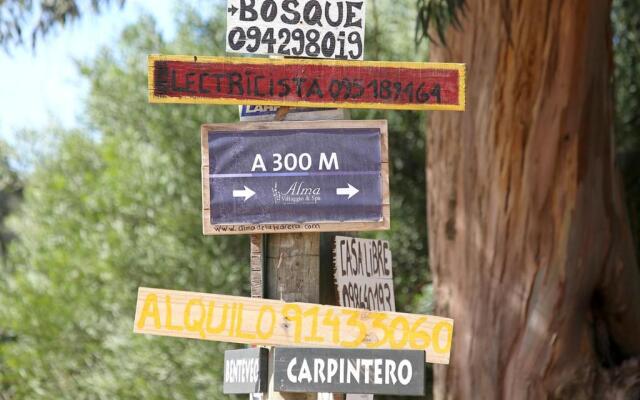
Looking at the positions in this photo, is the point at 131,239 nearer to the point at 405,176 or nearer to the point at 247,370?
the point at 405,176

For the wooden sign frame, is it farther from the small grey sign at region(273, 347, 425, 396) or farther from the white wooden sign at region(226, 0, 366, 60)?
the small grey sign at region(273, 347, 425, 396)

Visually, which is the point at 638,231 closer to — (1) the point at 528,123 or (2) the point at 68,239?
(1) the point at 528,123

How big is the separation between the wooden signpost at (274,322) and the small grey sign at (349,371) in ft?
0.20

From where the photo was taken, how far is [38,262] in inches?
537

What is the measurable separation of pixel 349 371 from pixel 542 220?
480cm

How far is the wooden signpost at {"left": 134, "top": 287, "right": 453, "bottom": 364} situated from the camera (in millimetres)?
3619

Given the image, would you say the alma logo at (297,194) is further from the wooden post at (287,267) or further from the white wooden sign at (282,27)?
the white wooden sign at (282,27)

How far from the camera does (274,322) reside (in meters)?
3.63

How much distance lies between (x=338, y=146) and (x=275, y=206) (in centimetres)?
29

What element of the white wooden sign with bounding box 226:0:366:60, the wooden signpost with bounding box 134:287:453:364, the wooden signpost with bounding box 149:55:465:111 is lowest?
the wooden signpost with bounding box 134:287:453:364

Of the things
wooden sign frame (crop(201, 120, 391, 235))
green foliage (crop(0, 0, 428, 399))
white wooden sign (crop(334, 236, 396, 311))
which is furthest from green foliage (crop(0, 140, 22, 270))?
wooden sign frame (crop(201, 120, 391, 235))

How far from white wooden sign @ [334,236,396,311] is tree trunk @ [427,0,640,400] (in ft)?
12.8

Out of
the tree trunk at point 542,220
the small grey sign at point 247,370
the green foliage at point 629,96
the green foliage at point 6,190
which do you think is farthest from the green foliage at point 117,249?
the small grey sign at point 247,370

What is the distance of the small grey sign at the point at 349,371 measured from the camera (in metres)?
3.52
